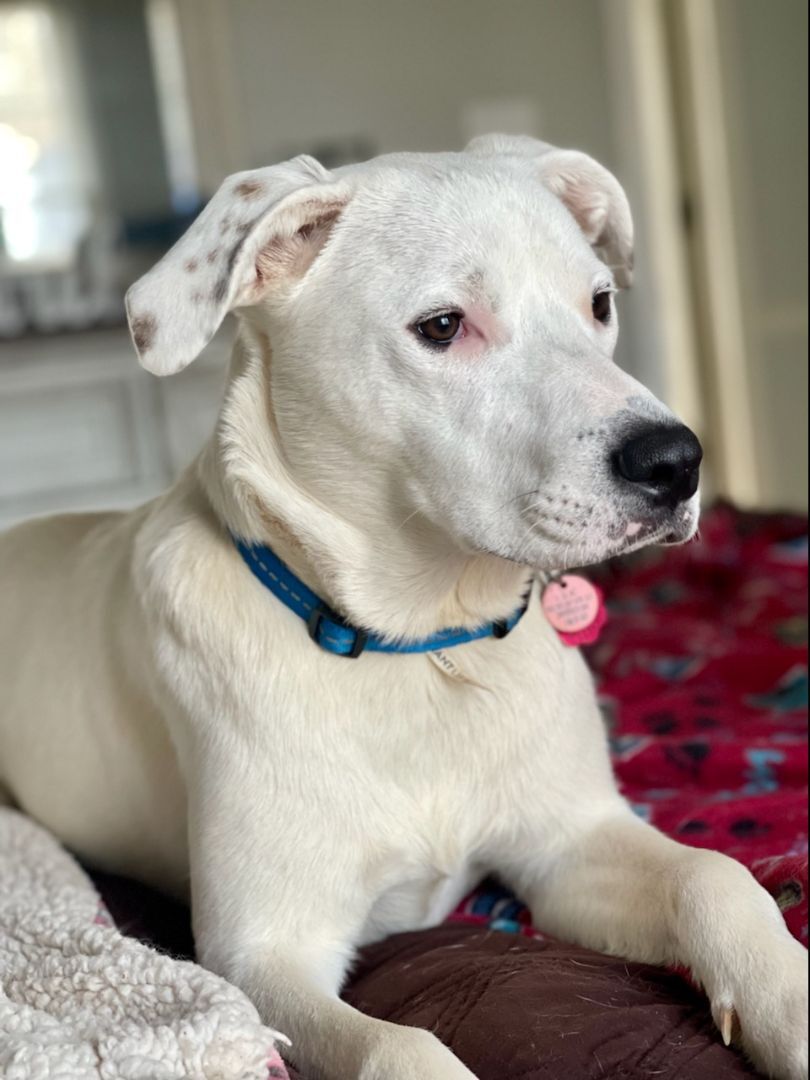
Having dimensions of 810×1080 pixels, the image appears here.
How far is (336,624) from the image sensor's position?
1.49m

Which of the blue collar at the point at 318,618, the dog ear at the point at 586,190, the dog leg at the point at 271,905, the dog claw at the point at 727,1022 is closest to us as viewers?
the dog claw at the point at 727,1022

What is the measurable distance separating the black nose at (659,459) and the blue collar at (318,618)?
35 centimetres

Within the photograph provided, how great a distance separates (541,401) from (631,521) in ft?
0.49

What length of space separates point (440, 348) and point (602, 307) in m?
0.24

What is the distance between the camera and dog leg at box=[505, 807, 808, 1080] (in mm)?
1205

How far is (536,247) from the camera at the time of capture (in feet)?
4.62

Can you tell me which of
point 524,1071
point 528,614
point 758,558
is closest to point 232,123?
point 758,558

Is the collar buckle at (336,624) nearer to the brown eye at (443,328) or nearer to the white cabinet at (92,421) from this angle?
the brown eye at (443,328)

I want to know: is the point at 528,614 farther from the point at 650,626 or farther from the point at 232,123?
the point at 232,123

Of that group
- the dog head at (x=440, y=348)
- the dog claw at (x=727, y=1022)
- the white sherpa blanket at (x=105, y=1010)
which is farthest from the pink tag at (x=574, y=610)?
the white sherpa blanket at (x=105, y=1010)

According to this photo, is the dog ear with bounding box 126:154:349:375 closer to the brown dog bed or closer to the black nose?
the black nose

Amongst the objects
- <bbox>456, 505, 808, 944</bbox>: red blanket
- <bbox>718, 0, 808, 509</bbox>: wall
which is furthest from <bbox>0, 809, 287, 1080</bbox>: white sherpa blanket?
<bbox>718, 0, 808, 509</bbox>: wall

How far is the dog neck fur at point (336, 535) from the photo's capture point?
57.9 inches

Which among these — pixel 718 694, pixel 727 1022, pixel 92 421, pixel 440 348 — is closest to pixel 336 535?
pixel 440 348
